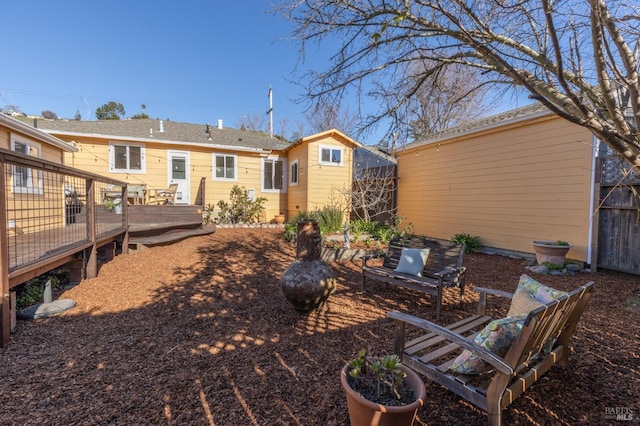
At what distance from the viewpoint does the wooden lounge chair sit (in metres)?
11.0

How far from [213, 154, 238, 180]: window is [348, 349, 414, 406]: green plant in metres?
11.9

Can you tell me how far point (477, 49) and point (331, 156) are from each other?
1049 cm

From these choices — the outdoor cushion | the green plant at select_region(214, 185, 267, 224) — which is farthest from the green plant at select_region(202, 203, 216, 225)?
the outdoor cushion

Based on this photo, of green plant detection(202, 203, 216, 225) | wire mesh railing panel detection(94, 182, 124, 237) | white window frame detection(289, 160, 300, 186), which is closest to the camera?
wire mesh railing panel detection(94, 182, 124, 237)

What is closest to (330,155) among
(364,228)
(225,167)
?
(364,228)

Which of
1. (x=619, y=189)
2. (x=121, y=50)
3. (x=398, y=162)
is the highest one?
(x=121, y=50)

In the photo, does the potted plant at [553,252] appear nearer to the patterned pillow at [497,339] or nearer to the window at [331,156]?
the patterned pillow at [497,339]

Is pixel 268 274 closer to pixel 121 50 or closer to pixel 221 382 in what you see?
pixel 221 382

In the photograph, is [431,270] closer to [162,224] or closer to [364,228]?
[364,228]

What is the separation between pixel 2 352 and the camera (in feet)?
8.97

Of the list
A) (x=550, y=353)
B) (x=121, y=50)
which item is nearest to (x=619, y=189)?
(x=550, y=353)

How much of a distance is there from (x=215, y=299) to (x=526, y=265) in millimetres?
6545

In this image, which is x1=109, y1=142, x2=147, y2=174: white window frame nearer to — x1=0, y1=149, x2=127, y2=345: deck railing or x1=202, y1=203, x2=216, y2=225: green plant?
x1=202, y1=203, x2=216, y2=225: green plant

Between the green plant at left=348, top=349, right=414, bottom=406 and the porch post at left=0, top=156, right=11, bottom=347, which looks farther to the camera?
the porch post at left=0, top=156, right=11, bottom=347
